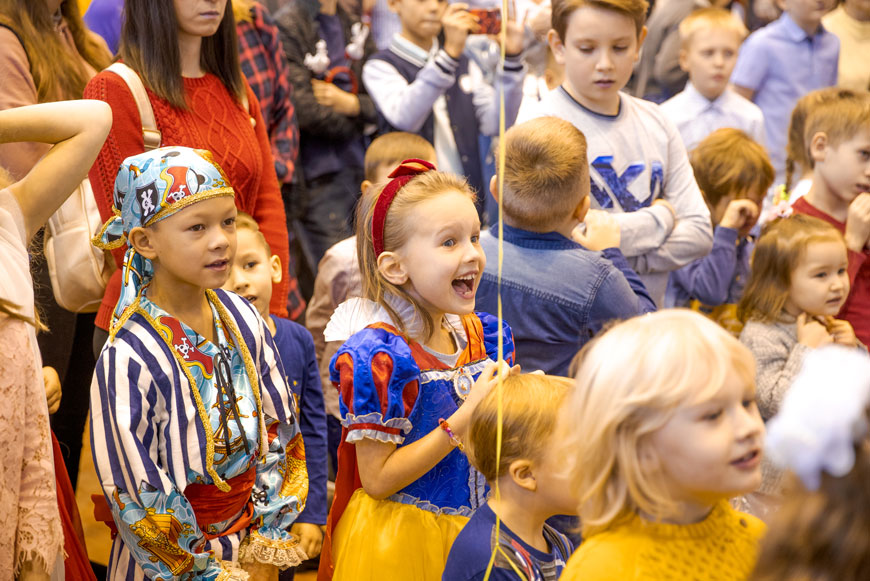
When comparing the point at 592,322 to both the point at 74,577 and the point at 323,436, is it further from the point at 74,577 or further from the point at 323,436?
the point at 74,577

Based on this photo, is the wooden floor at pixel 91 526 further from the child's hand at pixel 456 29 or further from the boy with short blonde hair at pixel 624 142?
the child's hand at pixel 456 29

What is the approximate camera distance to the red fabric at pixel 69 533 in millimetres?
2055

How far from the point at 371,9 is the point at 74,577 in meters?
3.70

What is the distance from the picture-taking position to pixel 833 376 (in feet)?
3.60

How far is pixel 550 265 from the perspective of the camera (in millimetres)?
2371

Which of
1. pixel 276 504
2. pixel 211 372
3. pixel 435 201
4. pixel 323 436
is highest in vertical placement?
pixel 435 201

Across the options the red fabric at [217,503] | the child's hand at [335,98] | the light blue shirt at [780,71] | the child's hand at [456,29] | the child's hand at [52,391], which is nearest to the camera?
the red fabric at [217,503]

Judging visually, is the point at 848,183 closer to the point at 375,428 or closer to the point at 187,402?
the point at 375,428

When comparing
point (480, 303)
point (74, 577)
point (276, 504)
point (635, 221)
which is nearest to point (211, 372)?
point (276, 504)

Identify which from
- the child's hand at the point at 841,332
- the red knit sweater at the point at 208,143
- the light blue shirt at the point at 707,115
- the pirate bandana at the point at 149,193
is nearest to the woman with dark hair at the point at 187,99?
the red knit sweater at the point at 208,143

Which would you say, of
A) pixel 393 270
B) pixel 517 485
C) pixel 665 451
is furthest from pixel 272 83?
pixel 665 451

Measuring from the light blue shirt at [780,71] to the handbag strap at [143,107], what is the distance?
138 inches

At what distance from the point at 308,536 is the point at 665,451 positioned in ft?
4.17

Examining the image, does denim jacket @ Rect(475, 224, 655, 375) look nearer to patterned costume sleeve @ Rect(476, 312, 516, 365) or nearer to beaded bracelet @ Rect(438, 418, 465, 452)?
patterned costume sleeve @ Rect(476, 312, 516, 365)
